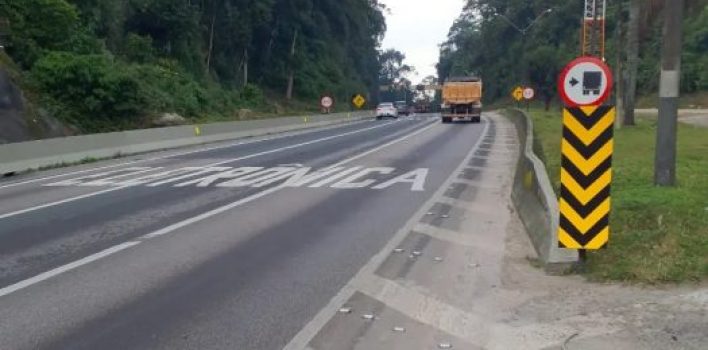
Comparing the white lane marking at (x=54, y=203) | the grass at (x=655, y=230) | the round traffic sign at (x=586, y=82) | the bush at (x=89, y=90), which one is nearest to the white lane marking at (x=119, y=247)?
the white lane marking at (x=54, y=203)

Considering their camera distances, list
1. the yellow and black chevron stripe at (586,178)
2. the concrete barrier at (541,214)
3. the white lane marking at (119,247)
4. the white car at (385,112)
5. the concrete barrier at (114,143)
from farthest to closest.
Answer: the white car at (385,112) → the concrete barrier at (114,143) → the concrete barrier at (541,214) → the yellow and black chevron stripe at (586,178) → the white lane marking at (119,247)

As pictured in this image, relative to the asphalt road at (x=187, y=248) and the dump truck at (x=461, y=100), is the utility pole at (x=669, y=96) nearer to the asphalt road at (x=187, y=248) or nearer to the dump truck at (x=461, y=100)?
the asphalt road at (x=187, y=248)

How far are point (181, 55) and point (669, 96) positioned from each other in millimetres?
48783

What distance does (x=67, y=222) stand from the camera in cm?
1202

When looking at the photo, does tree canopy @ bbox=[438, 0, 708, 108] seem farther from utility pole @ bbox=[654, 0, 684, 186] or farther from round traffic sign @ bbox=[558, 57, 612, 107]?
round traffic sign @ bbox=[558, 57, 612, 107]

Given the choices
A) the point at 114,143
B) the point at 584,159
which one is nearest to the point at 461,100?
the point at 114,143

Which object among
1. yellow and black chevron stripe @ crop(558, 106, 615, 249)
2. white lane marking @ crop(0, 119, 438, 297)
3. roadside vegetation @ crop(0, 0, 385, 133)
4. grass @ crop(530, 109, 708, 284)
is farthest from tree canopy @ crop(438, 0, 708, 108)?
yellow and black chevron stripe @ crop(558, 106, 615, 249)

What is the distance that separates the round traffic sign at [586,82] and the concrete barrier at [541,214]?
5.20 feet

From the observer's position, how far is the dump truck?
5334 cm

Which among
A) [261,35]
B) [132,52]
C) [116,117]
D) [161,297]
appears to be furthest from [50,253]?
[261,35]

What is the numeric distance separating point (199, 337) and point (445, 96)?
4836cm

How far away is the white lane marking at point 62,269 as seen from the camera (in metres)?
7.91

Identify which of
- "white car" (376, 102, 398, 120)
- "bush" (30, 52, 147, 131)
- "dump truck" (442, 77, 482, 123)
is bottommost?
"white car" (376, 102, 398, 120)

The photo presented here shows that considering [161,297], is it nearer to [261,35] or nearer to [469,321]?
[469,321]
